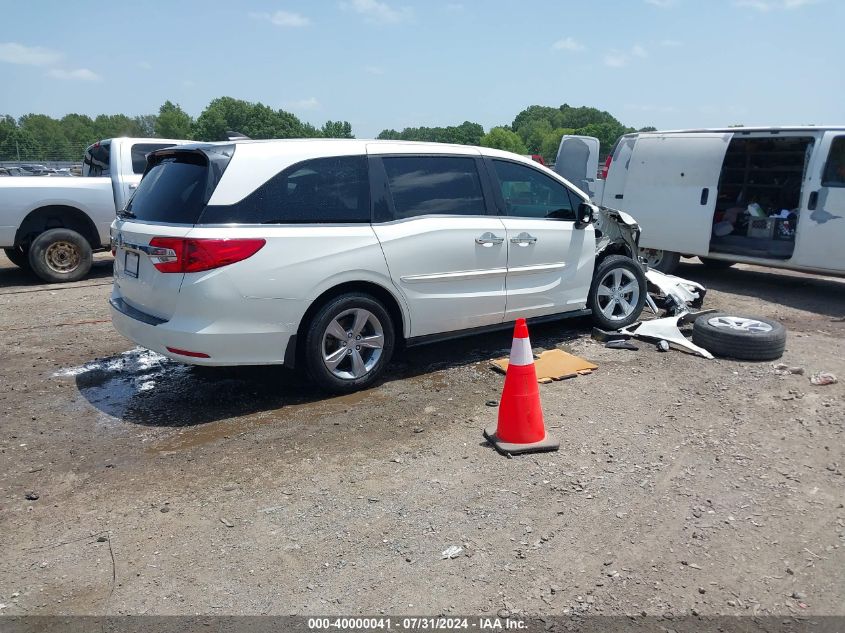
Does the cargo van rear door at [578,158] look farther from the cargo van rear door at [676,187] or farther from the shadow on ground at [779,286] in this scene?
the cargo van rear door at [676,187]

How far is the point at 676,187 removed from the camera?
386 inches

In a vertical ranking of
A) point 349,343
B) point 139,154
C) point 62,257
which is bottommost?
point 62,257

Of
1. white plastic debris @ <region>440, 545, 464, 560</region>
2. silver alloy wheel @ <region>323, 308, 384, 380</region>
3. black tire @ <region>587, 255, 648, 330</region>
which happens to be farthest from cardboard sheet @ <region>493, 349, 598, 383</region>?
white plastic debris @ <region>440, 545, 464, 560</region>

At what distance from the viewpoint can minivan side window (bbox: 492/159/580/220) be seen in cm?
582

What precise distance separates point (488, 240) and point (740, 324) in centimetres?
259

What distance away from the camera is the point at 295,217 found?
468cm

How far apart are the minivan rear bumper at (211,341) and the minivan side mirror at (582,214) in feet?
9.76

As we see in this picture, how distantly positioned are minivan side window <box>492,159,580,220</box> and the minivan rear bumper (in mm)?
2350

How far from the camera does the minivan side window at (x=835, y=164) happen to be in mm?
8266

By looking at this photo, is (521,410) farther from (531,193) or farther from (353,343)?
(531,193)

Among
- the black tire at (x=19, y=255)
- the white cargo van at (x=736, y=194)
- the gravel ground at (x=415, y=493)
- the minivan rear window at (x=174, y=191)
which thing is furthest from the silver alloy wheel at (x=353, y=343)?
the black tire at (x=19, y=255)

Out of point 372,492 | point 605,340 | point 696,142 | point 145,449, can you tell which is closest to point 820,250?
point 696,142

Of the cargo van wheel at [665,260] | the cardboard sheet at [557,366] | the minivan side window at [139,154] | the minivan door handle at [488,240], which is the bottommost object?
the cardboard sheet at [557,366]

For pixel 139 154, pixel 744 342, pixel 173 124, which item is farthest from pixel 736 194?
pixel 173 124
